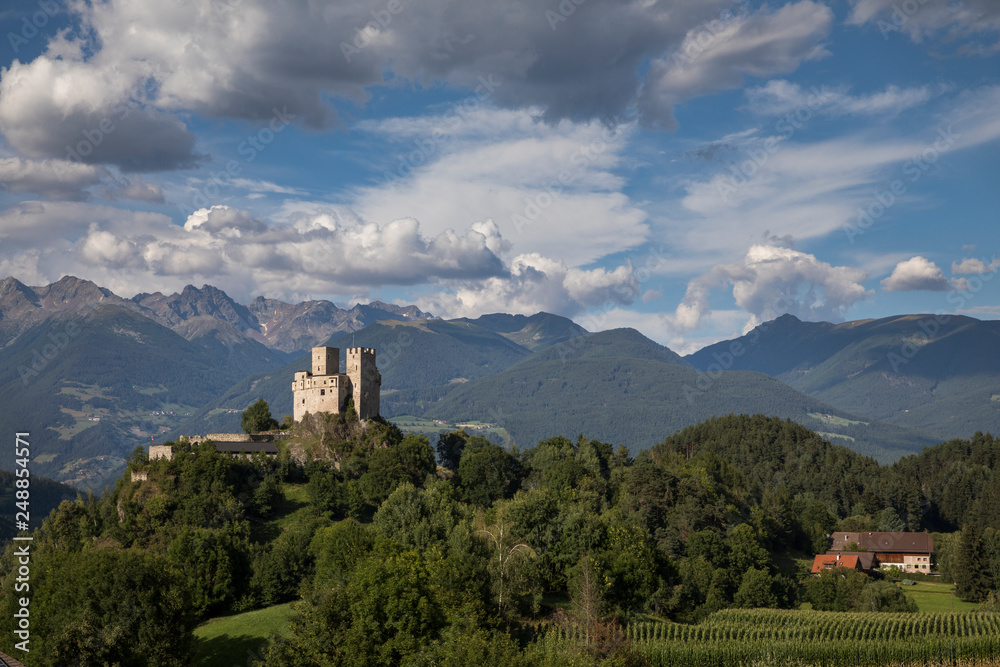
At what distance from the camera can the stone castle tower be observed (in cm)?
9988

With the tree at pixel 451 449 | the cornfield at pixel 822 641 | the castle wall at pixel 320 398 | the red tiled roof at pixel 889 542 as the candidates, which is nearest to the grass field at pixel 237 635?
the cornfield at pixel 822 641

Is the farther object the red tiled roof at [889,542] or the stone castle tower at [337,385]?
the red tiled roof at [889,542]

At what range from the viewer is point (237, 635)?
198ft

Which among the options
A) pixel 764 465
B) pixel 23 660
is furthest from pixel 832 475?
pixel 23 660

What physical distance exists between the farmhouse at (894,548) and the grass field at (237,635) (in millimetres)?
81111

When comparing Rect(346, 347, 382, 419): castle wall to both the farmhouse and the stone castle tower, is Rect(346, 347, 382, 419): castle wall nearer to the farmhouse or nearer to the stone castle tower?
the stone castle tower

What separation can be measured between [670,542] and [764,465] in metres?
86.1

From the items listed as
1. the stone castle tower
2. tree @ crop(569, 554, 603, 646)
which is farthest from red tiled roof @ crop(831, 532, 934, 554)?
the stone castle tower

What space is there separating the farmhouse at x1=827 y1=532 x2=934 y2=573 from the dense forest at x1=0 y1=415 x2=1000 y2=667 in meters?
3.35

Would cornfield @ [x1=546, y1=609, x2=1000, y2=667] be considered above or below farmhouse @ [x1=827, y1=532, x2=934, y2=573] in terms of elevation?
above

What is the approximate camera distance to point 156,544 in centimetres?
7706

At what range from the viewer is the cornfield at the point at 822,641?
54.0 meters

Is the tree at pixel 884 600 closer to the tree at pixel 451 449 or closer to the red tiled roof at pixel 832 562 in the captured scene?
the red tiled roof at pixel 832 562

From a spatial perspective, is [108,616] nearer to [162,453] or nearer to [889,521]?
[162,453]
